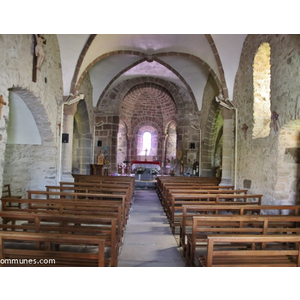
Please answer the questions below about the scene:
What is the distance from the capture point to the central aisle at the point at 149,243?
3.78m

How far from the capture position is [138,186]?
1284cm

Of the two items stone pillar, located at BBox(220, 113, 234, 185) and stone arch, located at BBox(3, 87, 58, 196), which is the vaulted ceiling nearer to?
stone pillar, located at BBox(220, 113, 234, 185)

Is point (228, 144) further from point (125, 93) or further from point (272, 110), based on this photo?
point (125, 93)

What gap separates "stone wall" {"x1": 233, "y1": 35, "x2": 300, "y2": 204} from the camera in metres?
5.35

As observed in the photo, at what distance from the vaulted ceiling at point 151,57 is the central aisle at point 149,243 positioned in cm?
542

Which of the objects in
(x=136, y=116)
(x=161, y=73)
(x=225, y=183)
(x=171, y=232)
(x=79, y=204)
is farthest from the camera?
(x=136, y=116)

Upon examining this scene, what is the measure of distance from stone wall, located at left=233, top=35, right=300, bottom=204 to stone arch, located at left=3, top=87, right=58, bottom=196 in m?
6.12

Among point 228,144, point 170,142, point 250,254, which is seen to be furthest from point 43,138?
point 170,142

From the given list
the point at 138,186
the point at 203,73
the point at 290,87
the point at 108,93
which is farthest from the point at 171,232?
the point at 108,93

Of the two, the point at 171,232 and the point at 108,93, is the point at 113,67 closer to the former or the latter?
the point at 108,93

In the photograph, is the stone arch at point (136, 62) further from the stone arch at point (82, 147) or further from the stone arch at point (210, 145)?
the stone arch at point (210, 145)

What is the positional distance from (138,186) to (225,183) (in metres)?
5.03

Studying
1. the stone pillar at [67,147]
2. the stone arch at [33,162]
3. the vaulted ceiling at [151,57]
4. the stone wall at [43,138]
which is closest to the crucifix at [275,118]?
the vaulted ceiling at [151,57]
